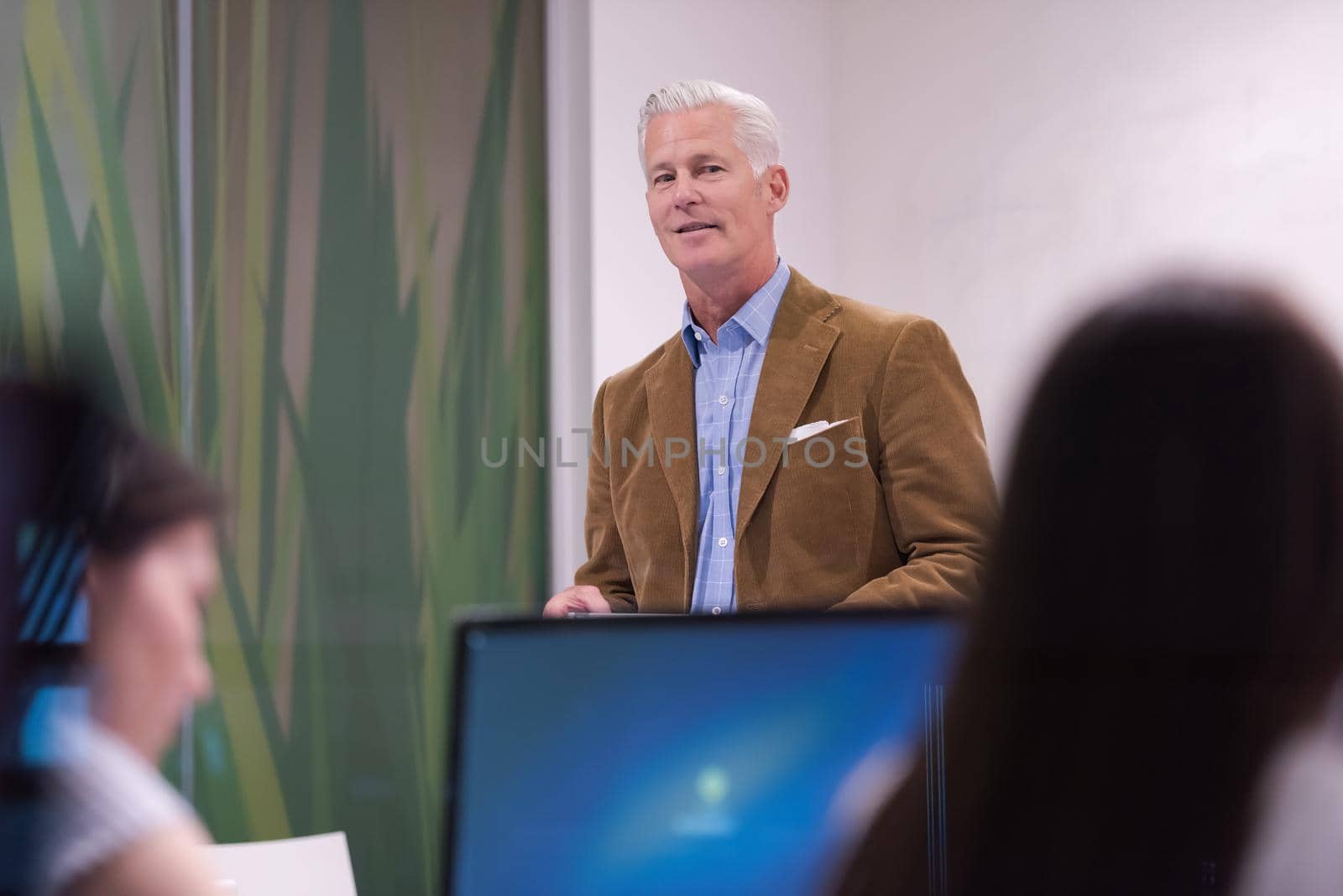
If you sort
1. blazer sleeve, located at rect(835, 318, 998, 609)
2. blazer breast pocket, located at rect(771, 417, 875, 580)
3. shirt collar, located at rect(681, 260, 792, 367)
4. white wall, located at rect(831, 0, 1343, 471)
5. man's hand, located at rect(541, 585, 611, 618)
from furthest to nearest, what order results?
1. white wall, located at rect(831, 0, 1343, 471)
2. shirt collar, located at rect(681, 260, 792, 367)
3. blazer breast pocket, located at rect(771, 417, 875, 580)
4. blazer sleeve, located at rect(835, 318, 998, 609)
5. man's hand, located at rect(541, 585, 611, 618)

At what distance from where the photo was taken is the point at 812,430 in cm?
218

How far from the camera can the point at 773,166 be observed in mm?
2510

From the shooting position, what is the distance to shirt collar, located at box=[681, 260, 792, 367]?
7.70ft


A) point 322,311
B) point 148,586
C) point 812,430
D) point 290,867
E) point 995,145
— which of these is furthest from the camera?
point 995,145

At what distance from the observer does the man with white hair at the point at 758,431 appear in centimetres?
209

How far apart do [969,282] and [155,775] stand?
3348 millimetres

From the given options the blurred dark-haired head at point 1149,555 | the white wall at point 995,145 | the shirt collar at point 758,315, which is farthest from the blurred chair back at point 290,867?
the white wall at point 995,145

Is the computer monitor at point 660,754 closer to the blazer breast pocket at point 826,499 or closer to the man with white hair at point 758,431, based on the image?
the man with white hair at point 758,431

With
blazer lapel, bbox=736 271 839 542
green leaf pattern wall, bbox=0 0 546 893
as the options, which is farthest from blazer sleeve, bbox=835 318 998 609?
green leaf pattern wall, bbox=0 0 546 893

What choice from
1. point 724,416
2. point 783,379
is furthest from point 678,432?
point 783,379

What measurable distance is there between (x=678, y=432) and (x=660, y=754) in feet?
5.02

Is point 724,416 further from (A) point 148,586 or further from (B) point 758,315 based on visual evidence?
(A) point 148,586

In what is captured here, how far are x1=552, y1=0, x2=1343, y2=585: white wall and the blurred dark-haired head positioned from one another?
2.30 m

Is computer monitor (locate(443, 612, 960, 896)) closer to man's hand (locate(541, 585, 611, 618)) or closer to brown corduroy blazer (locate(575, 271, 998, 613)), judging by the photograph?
man's hand (locate(541, 585, 611, 618))
